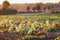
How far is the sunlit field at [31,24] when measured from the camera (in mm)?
1986

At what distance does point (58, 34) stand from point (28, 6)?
1.56 feet

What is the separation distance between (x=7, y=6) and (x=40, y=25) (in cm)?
45

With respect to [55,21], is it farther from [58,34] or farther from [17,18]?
[17,18]

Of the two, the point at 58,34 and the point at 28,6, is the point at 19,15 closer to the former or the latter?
the point at 28,6

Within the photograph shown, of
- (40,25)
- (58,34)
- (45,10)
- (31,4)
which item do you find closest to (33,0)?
(31,4)

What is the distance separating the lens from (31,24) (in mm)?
2014

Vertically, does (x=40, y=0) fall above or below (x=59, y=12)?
above

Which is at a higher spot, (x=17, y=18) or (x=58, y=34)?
(x=17, y=18)

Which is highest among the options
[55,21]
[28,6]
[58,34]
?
[28,6]

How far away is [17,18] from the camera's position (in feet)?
6.77

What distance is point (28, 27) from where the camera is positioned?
79.0 inches

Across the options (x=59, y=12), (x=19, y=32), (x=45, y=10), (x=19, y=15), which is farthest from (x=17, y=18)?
(x=59, y=12)

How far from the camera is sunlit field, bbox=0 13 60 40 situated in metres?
1.99

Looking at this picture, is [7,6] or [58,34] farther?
[7,6]
